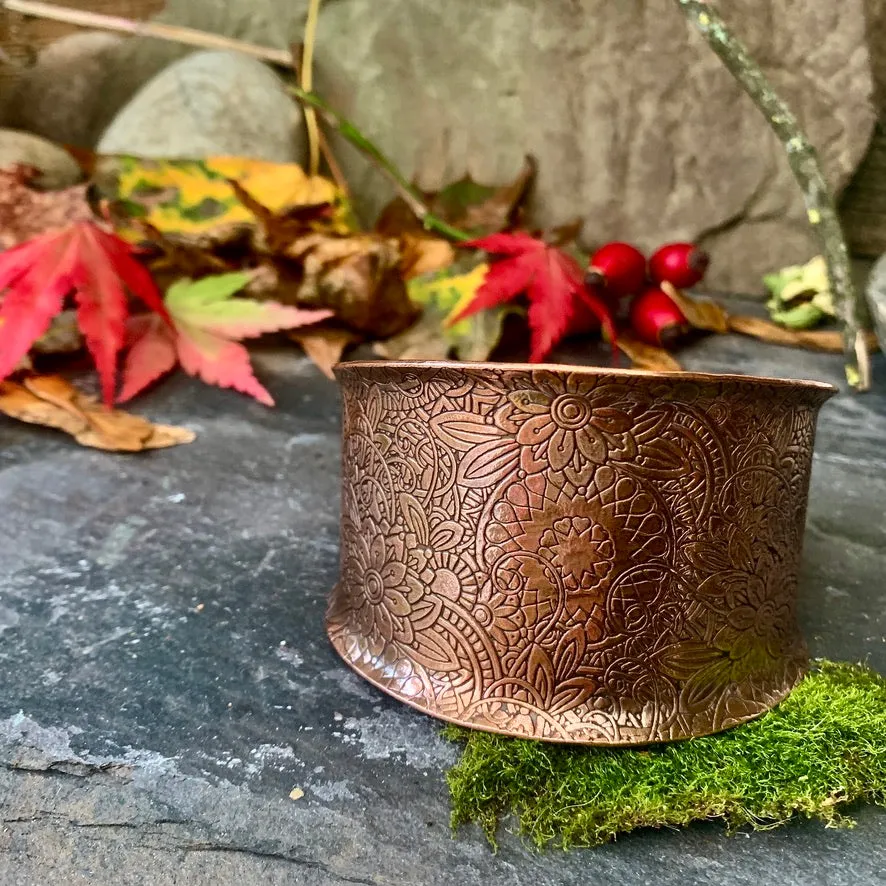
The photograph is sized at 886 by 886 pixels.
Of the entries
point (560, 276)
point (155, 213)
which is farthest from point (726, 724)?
point (155, 213)

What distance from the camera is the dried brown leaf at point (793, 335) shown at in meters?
1.48

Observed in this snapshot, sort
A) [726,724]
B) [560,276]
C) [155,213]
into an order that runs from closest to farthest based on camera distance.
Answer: [726,724] < [560,276] < [155,213]

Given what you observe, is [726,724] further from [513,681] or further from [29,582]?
[29,582]

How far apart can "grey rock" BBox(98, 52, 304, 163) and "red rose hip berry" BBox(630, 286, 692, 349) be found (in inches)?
33.6

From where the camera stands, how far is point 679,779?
689 millimetres

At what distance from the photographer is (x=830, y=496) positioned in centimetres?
123

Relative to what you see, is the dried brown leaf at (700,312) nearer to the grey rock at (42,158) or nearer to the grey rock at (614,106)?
the grey rock at (614,106)

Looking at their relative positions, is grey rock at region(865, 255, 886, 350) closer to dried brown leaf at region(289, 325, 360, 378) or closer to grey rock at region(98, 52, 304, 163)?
dried brown leaf at region(289, 325, 360, 378)

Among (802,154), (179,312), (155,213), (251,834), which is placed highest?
(802,154)

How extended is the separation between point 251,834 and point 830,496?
3.35 feet

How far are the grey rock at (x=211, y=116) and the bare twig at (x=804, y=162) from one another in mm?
882

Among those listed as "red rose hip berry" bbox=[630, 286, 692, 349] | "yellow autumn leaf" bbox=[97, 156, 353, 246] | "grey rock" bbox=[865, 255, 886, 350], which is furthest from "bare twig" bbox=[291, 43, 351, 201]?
"grey rock" bbox=[865, 255, 886, 350]

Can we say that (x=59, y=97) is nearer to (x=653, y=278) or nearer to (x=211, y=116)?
(x=211, y=116)

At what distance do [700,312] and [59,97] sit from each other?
162 centimetres
